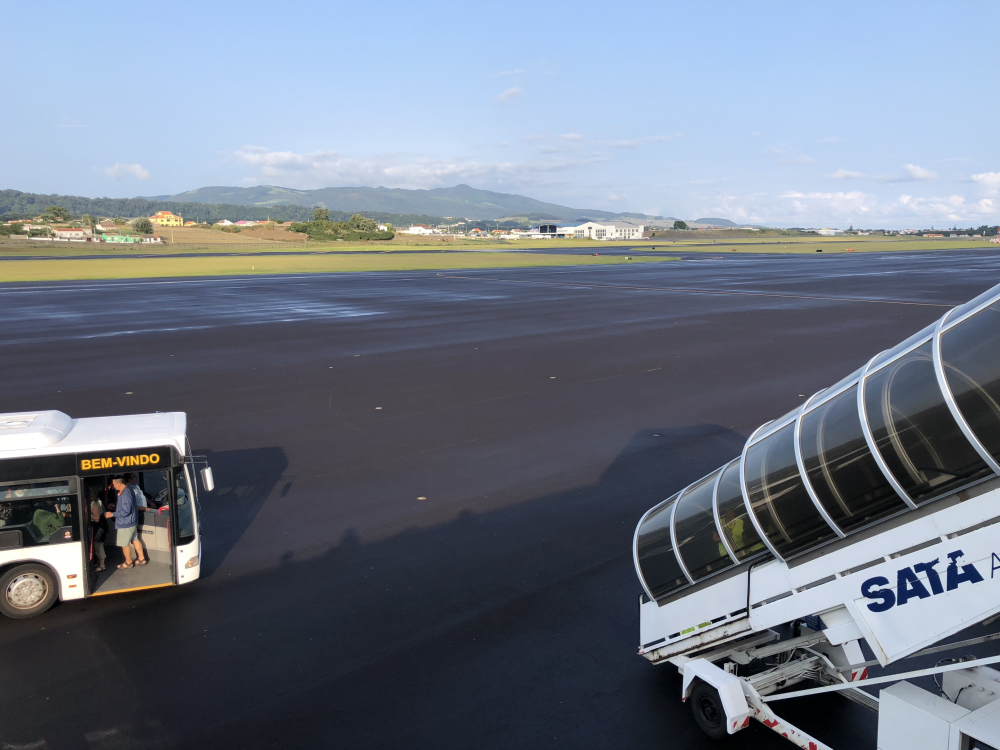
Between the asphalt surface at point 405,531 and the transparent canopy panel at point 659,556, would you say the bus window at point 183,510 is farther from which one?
the transparent canopy panel at point 659,556

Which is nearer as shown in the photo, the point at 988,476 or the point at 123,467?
the point at 988,476

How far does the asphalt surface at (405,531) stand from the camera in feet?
23.0

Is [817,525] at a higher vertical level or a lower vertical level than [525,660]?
higher

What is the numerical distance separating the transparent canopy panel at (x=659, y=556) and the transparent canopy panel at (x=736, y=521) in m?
0.81

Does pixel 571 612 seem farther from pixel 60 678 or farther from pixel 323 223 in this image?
pixel 323 223

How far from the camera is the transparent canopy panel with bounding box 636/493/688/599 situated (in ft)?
22.4

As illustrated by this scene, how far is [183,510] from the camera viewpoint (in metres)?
9.22

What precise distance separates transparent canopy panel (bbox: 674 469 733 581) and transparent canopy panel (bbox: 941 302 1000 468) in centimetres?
250

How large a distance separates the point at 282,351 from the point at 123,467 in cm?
1802

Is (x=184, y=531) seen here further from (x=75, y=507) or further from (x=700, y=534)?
(x=700, y=534)

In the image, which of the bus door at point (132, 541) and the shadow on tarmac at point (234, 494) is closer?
the bus door at point (132, 541)

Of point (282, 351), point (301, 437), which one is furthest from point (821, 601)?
point (282, 351)

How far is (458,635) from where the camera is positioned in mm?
8312

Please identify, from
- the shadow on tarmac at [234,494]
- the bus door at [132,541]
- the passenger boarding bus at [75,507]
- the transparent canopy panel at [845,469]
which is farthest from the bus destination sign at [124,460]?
the transparent canopy panel at [845,469]
